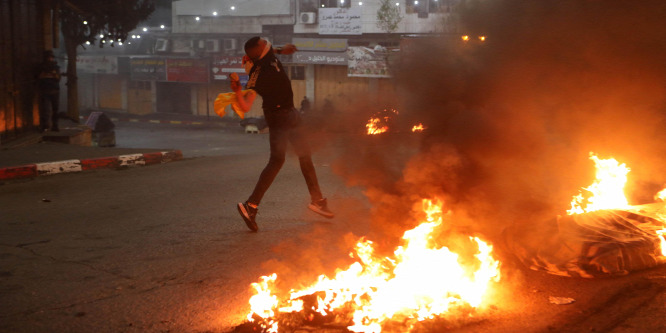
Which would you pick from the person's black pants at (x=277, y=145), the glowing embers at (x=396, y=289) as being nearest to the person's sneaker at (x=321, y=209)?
the person's black pants at (x=277, y=145)

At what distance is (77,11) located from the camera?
1556cm

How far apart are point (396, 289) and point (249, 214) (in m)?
2.19

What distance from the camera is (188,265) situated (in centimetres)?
450

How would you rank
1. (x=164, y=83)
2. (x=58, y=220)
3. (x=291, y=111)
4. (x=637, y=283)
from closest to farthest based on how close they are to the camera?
(x=637, y=283) < (x=291, y=111) < (x=58, y=220) < (x=164, y=83)

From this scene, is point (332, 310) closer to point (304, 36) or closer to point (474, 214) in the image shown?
point (474, 214)

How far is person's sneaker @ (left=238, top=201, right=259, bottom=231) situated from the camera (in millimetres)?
5410

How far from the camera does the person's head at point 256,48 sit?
543 centimetres

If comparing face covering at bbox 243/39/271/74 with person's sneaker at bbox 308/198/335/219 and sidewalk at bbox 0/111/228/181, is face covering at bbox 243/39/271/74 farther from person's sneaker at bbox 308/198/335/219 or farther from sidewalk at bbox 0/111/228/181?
sidewalk at bbox 0/111/228/181

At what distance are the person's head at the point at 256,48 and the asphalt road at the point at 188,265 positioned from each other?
1.03m

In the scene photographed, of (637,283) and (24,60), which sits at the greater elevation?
(24,60)

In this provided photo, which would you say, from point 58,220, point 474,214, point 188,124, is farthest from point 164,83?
Result: point 474,214

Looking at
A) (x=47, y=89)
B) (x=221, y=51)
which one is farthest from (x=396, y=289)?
(x=221, y=51)

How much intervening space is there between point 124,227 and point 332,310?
10.1 ft

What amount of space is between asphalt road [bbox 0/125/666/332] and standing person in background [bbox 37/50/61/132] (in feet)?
16.2
